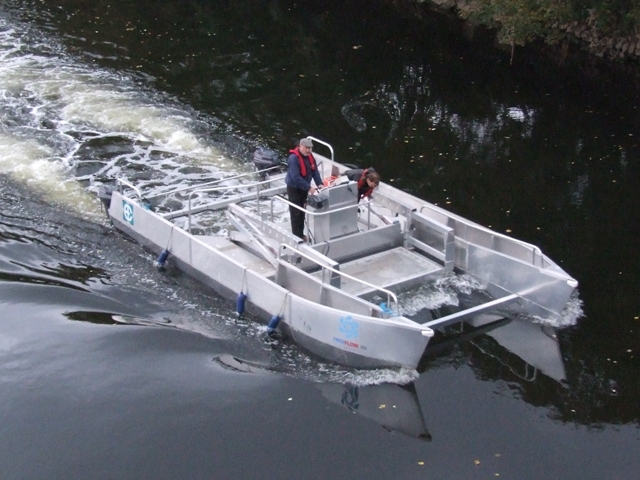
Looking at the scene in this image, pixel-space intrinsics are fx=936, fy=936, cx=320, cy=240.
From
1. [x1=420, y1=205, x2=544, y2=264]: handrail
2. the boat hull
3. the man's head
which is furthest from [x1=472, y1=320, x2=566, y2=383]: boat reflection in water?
the man's head

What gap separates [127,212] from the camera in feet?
48.2

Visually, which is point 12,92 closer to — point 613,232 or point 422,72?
point 422,72

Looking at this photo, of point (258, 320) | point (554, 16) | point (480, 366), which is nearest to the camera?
point (480, 366)

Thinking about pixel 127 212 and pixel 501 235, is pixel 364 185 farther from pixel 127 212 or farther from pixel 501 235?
pixel 127 212

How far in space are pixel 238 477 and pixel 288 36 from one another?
19271mm

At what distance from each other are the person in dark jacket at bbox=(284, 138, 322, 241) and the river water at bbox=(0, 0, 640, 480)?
1550 millimetres

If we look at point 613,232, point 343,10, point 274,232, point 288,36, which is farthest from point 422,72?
point 274,232

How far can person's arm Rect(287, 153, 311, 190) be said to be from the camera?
13.1m

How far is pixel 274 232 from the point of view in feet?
42.3

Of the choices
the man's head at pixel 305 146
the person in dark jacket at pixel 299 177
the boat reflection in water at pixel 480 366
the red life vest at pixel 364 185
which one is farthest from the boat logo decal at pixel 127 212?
the boat reflection in water at pixel 480 366

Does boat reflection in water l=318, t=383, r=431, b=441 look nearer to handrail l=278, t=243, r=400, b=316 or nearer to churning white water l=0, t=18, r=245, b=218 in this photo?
handrail l=278, t=243, r=400, b=316

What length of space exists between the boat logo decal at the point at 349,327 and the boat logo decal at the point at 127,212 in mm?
4853

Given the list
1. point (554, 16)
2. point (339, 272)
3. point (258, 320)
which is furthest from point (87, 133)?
point (554, 16)

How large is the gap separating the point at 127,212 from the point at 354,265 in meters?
4.00
